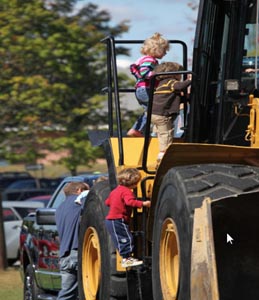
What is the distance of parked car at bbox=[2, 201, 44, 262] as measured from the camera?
23969 mm

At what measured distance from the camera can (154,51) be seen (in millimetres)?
8719

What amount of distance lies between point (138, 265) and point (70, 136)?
2539cm

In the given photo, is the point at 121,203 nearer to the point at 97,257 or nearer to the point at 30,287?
the point at 97,257

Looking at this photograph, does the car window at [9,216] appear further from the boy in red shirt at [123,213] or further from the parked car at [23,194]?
the boy in red shirt at [123,213]

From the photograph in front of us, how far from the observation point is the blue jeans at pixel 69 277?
426 inches

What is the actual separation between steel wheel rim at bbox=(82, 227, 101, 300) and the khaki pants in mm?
1025

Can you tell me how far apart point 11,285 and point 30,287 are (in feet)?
14.5

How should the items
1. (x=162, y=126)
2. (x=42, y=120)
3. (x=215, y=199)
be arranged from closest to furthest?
(x=215, y=199), (x=162, y=126), (x=42, y=120)

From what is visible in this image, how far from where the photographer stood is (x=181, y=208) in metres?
6.42

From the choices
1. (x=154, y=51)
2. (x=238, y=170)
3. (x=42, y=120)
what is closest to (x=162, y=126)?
(x=154, y=51)

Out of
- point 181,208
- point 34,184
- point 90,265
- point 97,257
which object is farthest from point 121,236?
point 34,184

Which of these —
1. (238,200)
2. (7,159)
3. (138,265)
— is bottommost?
(7,159)

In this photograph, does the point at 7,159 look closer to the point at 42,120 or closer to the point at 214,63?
the point at 42,120

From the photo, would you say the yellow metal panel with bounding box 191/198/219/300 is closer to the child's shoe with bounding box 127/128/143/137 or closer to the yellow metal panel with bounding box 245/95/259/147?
the yellow metal panel with bounding box 245/95/259/147
